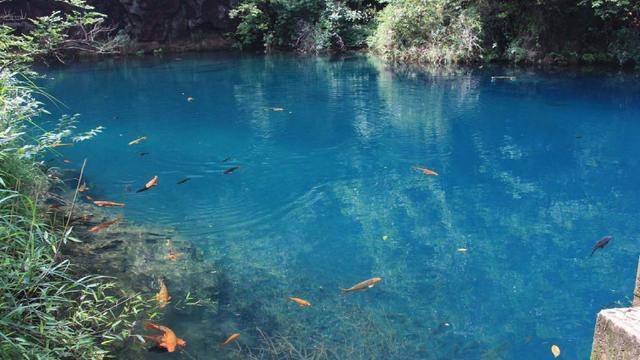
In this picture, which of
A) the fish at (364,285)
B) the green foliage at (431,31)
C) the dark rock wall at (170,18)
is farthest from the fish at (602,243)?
the dark rock wall at (170,18)

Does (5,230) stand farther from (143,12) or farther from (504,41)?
(143,12)

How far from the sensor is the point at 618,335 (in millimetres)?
1096

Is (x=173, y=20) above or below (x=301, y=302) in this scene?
above

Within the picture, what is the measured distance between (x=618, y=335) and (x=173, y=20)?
2005cm

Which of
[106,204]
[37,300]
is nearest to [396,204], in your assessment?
[106,204]

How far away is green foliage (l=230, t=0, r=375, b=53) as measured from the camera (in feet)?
55.6

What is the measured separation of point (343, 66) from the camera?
14367mm

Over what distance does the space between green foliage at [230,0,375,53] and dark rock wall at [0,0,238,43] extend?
1.48m

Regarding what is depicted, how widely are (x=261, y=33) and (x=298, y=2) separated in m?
2.00

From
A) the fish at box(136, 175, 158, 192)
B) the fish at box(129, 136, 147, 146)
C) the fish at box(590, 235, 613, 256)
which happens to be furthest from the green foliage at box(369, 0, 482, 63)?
the fish at box(136, 175, 158, 192)

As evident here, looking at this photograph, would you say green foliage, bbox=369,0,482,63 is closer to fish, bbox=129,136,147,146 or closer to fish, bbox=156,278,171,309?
fish, bbox=129,136,147,146

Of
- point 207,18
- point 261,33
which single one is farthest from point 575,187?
point 207,18

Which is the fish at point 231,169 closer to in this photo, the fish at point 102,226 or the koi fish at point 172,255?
the fish at point 102,226

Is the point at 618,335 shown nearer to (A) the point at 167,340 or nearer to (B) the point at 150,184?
(A) the point at 167,340
